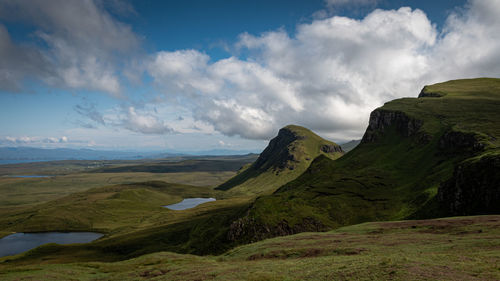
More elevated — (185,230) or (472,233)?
(472,233)

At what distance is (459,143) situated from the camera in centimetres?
14350

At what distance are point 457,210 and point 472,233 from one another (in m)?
48.2

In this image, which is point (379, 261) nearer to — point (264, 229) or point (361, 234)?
point (361, 234)

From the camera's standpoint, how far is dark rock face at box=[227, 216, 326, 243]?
4102 inches

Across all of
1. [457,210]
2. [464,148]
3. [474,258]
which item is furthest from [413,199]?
[474,258]

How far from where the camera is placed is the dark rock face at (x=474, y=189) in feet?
246

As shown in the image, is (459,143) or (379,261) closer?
(379,261)

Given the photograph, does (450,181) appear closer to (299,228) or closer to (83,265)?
(299,228)

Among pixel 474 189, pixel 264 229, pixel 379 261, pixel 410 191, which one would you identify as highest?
pixel 474 189

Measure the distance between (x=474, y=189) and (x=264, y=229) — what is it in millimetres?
73096

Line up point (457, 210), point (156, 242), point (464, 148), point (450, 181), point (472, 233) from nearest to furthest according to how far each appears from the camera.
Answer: point (472, 233)
point (457, 210)
point (450, 181)
point (464, 148)
point (156, 242)

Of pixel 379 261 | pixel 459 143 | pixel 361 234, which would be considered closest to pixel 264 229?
pixel 361 234

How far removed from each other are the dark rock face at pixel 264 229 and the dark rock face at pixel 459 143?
288ft

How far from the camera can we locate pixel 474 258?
2980 cm
